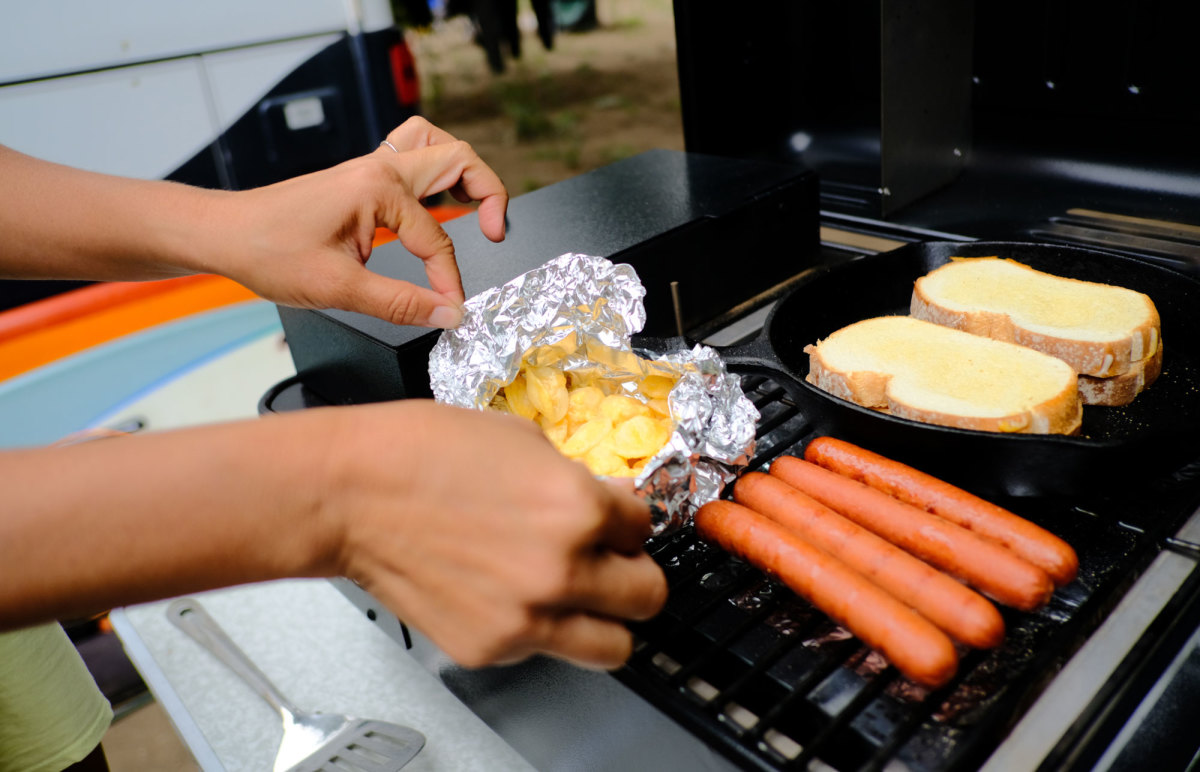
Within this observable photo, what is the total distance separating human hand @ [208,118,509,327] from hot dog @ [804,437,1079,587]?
58 centimetres

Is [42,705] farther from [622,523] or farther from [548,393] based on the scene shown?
[622,523]

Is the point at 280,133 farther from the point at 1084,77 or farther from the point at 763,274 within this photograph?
the point at 1084,77

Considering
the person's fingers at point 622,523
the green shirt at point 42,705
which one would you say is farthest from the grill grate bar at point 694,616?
the green shirt at point 42,705

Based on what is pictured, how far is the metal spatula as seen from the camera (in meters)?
1.11

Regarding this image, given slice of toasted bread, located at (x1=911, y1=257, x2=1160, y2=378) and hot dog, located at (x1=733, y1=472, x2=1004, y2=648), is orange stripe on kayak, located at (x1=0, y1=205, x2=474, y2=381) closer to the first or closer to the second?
slice of toasted bread, located at (x1=911, y1=257, x2=1160, y2=378)

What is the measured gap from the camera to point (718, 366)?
115cm

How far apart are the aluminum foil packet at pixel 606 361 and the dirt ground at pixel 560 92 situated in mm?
8300

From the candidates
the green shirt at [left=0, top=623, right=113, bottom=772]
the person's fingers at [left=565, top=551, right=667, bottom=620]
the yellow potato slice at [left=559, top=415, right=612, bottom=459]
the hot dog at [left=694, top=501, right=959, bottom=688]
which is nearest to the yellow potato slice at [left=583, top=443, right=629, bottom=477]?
the yellow potato slice at [left=559, top=415, right=612, bottom=459]

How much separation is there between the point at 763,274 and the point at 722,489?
74cm

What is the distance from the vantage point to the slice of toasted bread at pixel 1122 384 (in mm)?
1240

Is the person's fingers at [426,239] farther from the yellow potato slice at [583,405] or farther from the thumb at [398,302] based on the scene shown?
the yellow potato slice at [583,405]

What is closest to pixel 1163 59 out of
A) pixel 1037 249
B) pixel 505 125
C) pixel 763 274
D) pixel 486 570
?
pixel 1037 249

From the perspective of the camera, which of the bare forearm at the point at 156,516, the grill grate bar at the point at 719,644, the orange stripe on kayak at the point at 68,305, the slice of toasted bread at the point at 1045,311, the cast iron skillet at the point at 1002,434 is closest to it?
the bare forearm at the point at 156,516

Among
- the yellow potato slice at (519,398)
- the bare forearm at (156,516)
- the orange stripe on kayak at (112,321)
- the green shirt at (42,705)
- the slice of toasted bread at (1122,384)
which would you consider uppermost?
the bare forearm at (156,516)
